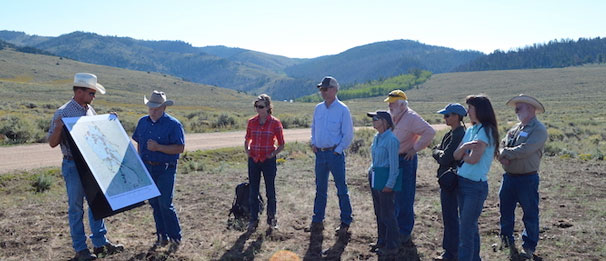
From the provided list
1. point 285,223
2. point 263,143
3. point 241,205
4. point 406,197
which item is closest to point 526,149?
point 406,197

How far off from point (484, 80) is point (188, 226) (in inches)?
4854

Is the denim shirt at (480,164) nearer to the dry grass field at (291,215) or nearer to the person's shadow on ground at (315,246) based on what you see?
the dry grass field at (291,215)

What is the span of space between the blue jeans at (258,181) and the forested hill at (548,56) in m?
173

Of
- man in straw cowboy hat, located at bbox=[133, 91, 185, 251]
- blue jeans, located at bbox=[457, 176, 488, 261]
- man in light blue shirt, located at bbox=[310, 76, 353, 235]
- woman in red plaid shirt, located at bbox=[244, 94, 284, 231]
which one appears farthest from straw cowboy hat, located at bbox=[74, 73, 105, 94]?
blue jeans, located at bbox=[457, 176, 488, 261]

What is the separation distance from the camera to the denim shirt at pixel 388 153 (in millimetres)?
4902

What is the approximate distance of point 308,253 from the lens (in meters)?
5.49

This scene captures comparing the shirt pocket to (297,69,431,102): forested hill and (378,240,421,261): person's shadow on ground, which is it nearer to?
(378,240,421,261): person's shadow on ground

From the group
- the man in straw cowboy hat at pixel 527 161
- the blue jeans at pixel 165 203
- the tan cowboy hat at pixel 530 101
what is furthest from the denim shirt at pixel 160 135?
the tan cowboy hat at pixel 530 101

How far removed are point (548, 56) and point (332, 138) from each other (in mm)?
185898

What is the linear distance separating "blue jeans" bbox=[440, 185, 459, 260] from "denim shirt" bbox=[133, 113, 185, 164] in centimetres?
327

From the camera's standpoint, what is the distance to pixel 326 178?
621cm

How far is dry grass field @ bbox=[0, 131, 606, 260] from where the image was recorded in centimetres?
542

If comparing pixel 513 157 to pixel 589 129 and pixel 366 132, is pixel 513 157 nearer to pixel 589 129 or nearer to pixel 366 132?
pixel 366 132

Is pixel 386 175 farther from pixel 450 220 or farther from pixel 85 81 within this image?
pixel 85 81
